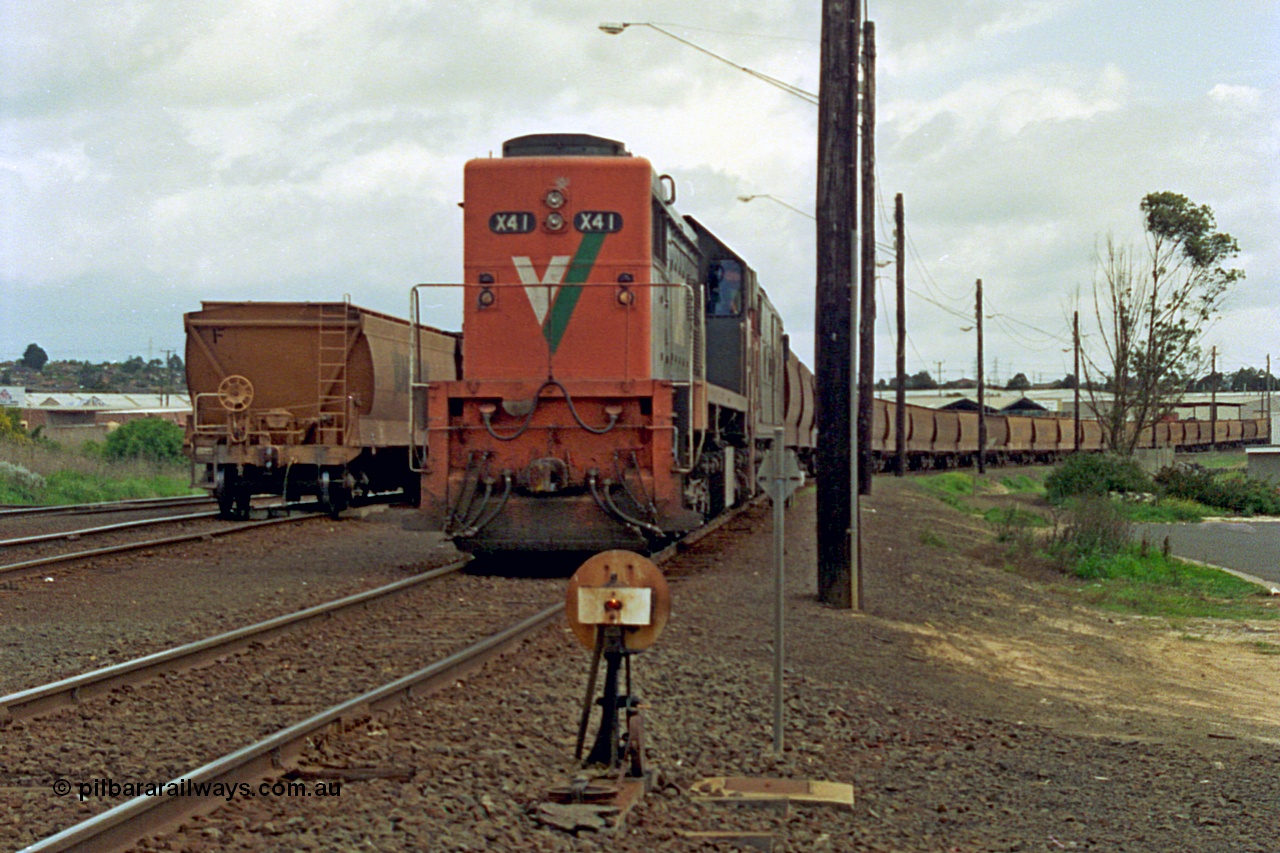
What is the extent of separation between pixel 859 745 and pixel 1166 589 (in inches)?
448

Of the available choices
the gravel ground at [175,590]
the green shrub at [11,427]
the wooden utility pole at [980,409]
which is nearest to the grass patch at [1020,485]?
the wooden utility pole at [980,409]

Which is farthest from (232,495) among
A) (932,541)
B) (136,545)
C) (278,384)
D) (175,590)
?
(932,541)

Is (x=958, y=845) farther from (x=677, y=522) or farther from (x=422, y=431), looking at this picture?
(x=422, y=431)

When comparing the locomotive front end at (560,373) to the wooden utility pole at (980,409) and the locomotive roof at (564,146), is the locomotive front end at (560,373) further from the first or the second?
the wooden utility pole at (980,409)

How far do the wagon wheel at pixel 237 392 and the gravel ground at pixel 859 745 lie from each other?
878cm

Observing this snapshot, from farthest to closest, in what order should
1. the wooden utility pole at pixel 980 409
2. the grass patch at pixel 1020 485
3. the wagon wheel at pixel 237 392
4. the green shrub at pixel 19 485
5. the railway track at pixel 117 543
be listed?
the wooden utility pole at pixel 980 409
the grass patch at pixel 1020 485
the green shrub at pixel 19 485
the wagon wheel at pixel 237 392
the railway track at pixel 117 543

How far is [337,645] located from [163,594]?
3301 millimetres

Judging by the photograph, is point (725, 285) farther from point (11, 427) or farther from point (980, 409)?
point (980, 409)

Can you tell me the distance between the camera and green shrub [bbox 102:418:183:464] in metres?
35.0

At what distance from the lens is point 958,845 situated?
496cm

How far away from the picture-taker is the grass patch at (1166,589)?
14.4 metres

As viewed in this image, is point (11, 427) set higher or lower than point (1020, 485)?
higher

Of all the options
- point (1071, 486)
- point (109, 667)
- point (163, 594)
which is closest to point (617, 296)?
point (163, 594)

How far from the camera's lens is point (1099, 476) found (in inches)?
1270
